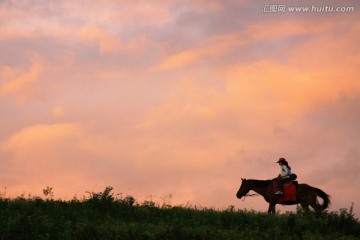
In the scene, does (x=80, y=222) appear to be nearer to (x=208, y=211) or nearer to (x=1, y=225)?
(x=1, y=225)

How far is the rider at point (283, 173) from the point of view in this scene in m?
25.8

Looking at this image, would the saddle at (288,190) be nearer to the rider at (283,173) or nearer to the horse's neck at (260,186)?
the rider at (283,173)

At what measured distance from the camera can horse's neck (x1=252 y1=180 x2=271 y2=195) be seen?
27156 mm

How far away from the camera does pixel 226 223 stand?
18016 millimetres

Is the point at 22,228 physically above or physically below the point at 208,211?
below

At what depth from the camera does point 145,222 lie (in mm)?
17438

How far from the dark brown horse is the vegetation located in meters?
6.58

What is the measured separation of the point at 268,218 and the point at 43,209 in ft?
25.2

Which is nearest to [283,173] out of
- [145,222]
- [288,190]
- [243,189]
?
[288,190]

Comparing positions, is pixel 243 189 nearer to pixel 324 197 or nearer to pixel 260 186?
pixel 260 186

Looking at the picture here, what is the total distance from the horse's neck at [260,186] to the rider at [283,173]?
0.95m

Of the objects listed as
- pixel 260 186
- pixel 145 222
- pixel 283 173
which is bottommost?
pixel 145 222

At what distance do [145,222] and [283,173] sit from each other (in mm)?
10606

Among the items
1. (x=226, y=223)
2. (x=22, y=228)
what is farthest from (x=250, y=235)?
(x=22, y=228)
